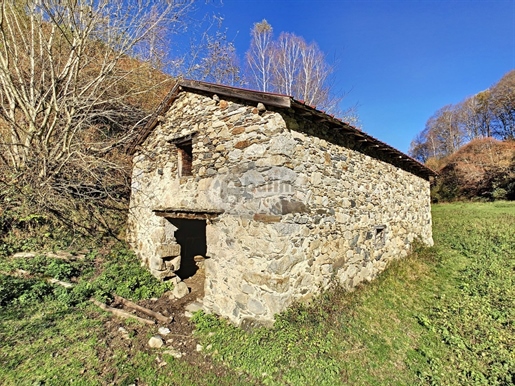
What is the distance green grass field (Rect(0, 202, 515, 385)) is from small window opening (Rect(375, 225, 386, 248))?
1.29 meters

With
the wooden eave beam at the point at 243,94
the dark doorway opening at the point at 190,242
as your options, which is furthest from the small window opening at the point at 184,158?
the dark doorway opening at the point at 190,242

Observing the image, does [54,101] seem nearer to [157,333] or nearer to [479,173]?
[157,333]

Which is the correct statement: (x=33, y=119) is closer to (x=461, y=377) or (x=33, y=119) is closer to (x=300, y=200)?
(x=300, y=200)

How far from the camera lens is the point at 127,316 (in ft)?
16.2

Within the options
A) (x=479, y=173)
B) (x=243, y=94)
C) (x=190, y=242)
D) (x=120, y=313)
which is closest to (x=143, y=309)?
(x=120, y=313)

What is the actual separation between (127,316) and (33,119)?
6207 millimetres

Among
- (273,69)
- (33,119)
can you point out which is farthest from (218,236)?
(273,69)

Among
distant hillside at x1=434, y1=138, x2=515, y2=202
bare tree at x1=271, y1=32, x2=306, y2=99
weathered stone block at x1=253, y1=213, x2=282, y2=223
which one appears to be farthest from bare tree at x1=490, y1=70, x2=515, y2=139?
weathered stone block at x1=253, y1=213, x2=282, y2=223

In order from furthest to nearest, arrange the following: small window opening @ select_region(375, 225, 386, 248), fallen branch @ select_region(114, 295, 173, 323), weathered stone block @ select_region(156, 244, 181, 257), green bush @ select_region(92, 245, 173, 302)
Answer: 1. small window opening @ select_region(375, 225, 386, 248)
2. weathered stone block @ select_region(156, 244, 181, 257)
3. green bush @ select_region(92, 245, 173, 302)
4. fallen branch @ select_region(114, 295, 173, 323)

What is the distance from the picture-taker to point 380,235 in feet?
23.1

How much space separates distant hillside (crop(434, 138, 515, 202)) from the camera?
1981cm

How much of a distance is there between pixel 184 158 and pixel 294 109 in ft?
10.5

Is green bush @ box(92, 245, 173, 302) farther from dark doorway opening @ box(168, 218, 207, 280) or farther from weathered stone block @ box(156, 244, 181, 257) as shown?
dark doorway opening @ box(168, 218, 207, 280)

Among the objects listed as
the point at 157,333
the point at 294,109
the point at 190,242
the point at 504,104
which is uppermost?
the point at 504,104
